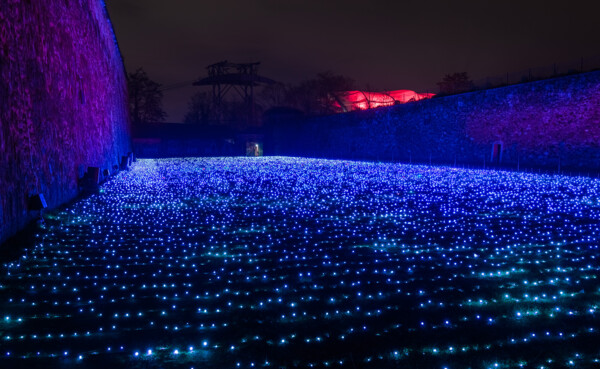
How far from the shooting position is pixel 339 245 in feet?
16.2

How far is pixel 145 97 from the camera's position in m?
49.6

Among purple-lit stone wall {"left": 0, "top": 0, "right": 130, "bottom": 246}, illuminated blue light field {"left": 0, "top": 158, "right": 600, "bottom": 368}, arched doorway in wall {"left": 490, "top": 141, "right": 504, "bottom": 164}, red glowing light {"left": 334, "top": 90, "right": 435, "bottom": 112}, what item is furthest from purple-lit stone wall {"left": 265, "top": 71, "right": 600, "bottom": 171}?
purple-lit stone wall {"left": 0, "top": 0, "right": 130, "bottom": 246}

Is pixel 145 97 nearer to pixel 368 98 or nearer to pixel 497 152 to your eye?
pixel 368 98

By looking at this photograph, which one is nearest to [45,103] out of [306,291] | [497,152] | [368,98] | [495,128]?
[306,291]

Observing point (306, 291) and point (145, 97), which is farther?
point (145, 97)

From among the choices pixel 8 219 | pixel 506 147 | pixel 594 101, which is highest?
pixel 594 101

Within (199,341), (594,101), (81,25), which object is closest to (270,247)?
(199,341)

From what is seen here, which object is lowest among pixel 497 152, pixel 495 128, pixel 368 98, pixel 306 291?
pixel 306 291

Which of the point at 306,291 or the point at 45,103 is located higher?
the point at 45,103

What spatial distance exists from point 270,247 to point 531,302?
2.94 metres

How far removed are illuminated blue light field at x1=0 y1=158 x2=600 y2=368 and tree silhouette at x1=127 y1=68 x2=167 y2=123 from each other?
152 feet

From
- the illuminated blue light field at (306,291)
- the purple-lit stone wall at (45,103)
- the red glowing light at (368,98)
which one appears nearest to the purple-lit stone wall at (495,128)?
the red glowing light at (368,98)

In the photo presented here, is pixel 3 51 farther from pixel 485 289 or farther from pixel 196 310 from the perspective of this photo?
pixel 485 289

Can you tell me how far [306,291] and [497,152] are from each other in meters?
21.7
